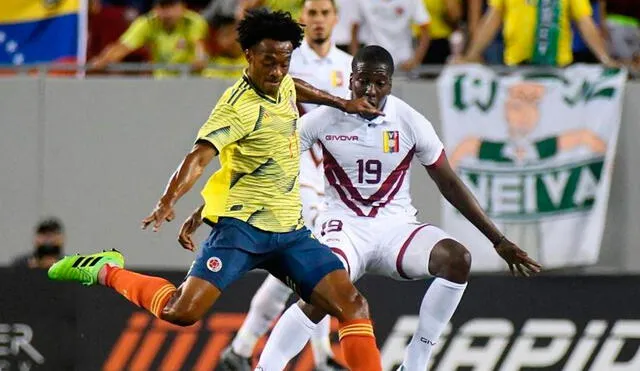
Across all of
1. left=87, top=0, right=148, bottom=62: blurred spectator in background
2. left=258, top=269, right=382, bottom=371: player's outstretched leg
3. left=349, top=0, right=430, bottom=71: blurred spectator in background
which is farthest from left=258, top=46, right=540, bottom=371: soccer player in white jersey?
left=87, top=0, right=148, bottom=62: blurred spectator in background

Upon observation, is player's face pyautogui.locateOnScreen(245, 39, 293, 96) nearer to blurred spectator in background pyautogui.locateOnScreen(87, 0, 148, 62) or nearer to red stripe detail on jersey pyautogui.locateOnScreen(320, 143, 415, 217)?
red stripe detail on jersey pyautogui.locateOnScreen(320, 143, 415, 217)

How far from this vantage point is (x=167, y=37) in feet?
45.2

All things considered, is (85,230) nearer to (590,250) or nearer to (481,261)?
(481,261)

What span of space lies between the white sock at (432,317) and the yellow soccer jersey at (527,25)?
4.30 m

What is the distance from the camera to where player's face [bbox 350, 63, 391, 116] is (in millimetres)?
9289

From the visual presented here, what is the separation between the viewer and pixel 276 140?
28.9 feet

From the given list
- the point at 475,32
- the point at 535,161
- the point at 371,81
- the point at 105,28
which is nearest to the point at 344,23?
the point at 475,32

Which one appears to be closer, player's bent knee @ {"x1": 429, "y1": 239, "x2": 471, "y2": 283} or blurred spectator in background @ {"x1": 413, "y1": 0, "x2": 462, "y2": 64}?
player's bent knee @ {"x1": 429, "y1": 239, "x2": 471, "y2": 283}

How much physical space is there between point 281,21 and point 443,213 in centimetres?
511

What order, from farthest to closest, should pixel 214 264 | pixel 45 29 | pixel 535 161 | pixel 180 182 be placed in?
pixel 45 29 < pixel 535 161 < pixel 214 264 < pixel 180 182

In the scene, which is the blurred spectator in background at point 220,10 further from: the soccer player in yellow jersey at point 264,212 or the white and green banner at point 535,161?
the soccer player in yellow jersey at point 264,212

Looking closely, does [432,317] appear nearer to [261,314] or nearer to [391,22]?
[261,314]

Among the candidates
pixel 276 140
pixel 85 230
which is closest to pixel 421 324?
pixel 276 140

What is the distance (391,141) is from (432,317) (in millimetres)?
1095
